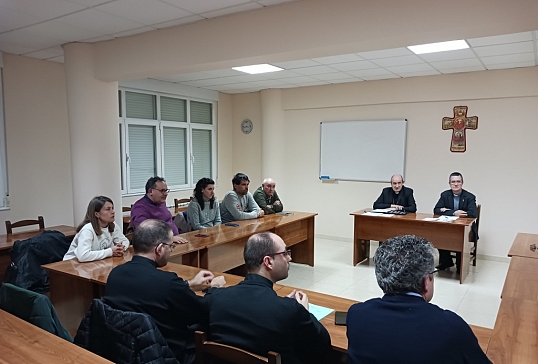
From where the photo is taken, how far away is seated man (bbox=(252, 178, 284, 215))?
17.9ft

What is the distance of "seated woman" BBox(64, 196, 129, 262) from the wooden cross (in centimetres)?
502

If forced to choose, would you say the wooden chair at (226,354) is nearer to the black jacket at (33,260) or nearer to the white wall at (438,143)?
the black jacket at (33,260)

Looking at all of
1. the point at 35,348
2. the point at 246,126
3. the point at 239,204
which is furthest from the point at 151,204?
the point at 246,126

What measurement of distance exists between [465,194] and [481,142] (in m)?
1.10

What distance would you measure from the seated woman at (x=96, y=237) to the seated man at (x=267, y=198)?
2469mm

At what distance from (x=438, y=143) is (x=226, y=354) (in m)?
5.65

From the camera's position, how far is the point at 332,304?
2.25 meters

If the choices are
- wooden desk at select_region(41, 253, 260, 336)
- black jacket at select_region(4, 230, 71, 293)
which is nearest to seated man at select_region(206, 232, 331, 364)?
wooden desk at select_region(41, 253, 260, 336)

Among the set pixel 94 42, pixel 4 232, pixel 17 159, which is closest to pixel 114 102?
pixel 94 42

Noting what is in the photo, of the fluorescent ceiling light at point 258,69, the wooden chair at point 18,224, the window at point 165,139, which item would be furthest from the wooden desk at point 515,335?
the window at point 165,139

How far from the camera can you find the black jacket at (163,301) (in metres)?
1.92

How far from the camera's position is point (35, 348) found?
1754 mm

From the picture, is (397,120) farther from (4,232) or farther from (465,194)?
(4,232)

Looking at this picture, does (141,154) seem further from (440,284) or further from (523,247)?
(523,247)
